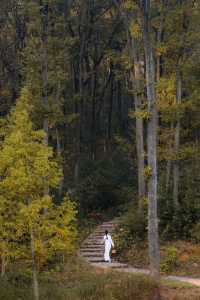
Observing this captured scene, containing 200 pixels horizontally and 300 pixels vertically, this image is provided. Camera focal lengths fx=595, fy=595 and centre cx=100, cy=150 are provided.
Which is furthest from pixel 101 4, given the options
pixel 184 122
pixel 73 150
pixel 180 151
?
pixel 180 151

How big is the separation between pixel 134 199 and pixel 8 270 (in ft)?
43.0

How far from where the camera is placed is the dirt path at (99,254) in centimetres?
1984

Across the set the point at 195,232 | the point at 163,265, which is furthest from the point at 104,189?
the point at 163,265

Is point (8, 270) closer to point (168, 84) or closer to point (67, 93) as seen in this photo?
point (168, 84)

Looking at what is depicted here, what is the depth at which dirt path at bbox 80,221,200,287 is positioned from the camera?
65.1ft

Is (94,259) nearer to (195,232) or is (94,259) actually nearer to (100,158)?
(195,232)

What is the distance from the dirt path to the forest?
39 cm

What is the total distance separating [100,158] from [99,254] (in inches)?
627

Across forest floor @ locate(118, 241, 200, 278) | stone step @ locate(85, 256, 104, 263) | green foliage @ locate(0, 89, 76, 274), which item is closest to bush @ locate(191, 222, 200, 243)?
forest floor @ locate(118, 241, 200, 278)

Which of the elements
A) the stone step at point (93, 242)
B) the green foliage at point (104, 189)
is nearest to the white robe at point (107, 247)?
the stone step at point (93, 242)

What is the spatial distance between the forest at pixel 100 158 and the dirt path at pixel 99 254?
0.39 meters

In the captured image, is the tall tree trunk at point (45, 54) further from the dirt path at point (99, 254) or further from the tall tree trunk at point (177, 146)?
the tall tree trunk at point (177, 146)

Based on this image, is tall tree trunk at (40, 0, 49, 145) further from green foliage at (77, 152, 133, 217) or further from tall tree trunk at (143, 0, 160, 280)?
green foliage at (77, 152, 133, 217)

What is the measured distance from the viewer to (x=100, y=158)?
39.2 m
